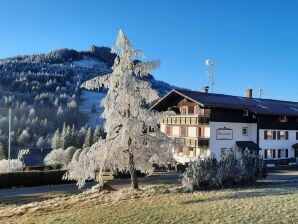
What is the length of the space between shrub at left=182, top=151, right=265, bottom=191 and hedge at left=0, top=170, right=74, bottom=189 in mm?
12116

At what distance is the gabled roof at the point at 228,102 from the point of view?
45656mm

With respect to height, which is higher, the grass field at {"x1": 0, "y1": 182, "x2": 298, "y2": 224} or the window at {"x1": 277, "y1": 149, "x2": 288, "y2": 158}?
the window at {"x1": 277, "y1": 149, "x2": 288, "y2": 158}

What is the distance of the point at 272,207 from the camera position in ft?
56.7

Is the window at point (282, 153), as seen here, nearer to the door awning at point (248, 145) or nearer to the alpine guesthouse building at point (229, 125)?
the alpine guesthouse building at point (229, 125)

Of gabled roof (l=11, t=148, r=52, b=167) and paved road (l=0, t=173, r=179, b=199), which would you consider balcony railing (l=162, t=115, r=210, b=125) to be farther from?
gabled roof (l=11, t=148, r=52, b=167)

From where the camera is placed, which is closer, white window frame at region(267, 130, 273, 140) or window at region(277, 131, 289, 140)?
white window frame at region(267, 130, 273, 140)

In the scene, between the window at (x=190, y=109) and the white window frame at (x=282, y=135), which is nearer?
the window at (x=190, y=109)

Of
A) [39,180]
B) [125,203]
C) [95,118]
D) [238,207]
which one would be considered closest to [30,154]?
[39,180]

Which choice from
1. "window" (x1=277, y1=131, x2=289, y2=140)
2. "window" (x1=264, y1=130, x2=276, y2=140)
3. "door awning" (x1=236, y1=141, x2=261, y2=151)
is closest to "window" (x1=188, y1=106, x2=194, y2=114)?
"door awning" (x1=236, y1=141, x2=261, y2=151)

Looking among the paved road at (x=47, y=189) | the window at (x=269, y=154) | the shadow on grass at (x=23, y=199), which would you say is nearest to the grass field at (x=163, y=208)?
the shadow on grass at (x=23, y=199)

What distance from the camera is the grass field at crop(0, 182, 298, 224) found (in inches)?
625

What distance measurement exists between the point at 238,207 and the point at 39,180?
790 inches

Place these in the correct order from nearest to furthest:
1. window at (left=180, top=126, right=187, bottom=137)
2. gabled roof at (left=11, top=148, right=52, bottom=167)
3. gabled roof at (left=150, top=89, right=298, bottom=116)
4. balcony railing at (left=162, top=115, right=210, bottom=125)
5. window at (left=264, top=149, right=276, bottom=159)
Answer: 1. balcony railing at (left=162, top=115, right=210, bottom=125)
2. gabled roof at (left=150, top=89, right=298, bottom=116)
3. window at (left=180, top=126, right=187, bottom=137)
4. window at (left=264, top=149, right=276, bottom=159)
5. gabled roof at (left=11, top=148, right=52, bottom=167)

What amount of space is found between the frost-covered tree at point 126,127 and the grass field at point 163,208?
1.91 metres
